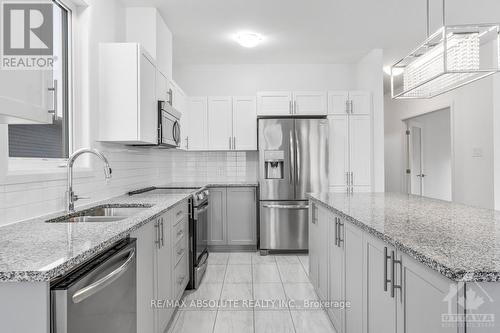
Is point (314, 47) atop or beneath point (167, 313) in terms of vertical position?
atop

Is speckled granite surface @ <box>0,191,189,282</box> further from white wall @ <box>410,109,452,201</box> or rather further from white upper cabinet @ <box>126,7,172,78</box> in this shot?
white wall @ <box>410,109,452,201</box>

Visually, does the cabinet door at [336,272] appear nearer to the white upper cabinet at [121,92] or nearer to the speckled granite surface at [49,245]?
the speckled granite surface at [49,245]

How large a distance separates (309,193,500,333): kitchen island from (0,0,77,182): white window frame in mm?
1775

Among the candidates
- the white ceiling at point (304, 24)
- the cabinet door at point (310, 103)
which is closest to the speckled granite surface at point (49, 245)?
the white ceiling at point (304, 24)

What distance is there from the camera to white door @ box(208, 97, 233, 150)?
15.8 ft

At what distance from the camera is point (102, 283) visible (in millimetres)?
1222

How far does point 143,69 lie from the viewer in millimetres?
2752

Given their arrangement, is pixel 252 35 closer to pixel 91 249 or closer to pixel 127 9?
pixel 127 9

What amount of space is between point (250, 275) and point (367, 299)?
6.95 ft

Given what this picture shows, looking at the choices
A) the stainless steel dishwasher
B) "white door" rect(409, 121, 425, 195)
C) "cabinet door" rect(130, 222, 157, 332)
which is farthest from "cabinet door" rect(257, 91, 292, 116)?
"white door" rect(409, 121, 425, 195)

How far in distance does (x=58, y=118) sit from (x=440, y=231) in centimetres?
240

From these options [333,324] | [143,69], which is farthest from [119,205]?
[333,324]

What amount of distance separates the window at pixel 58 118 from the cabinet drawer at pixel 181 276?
1.20 m

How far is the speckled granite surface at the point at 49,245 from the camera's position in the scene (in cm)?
95
